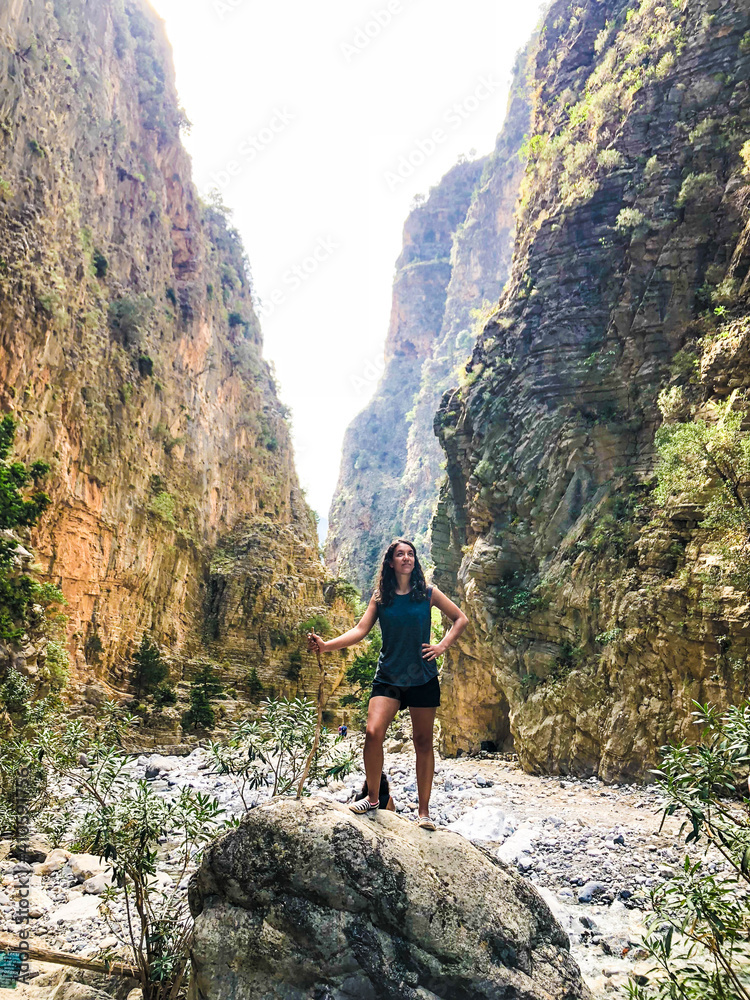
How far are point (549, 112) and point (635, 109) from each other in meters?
5.88

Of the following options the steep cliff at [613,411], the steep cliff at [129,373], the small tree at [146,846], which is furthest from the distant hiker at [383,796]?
the steep cliff at [129,373]

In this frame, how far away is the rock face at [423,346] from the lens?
6981 cm

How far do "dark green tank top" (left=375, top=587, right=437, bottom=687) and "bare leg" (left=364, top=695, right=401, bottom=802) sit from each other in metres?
0.15

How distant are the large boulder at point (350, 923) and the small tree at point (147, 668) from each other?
64.5ft

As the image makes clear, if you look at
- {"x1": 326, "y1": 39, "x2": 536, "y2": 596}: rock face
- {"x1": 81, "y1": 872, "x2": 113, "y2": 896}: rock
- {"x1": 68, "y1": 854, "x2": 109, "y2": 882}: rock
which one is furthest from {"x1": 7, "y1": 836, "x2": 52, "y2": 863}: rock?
{"x1": 326, "y1": 39, "x2": 536, "y2": 596}: rock face

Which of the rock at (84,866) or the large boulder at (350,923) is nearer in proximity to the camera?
the large boulder at (350,923)

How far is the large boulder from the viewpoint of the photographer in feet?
10.2

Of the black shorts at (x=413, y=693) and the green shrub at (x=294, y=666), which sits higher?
the black shorts at (x=413, y=693)

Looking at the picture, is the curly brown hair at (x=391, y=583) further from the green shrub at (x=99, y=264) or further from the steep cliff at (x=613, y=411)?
the green shrub at (x=99, y=264)

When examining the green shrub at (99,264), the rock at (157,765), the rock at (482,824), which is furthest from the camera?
the green shrub at (99,264)

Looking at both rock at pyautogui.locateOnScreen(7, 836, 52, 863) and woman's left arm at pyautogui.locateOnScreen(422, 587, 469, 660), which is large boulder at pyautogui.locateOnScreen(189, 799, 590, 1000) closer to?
woman's left arm at pyautogui.locateOnScreen(422, 587, 469, 660)

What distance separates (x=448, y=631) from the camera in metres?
4.14

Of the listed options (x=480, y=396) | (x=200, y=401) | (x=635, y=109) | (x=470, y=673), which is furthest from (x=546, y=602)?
(x=200, y=401)

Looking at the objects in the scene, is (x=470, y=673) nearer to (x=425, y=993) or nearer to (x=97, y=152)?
(x=425, y=993)
